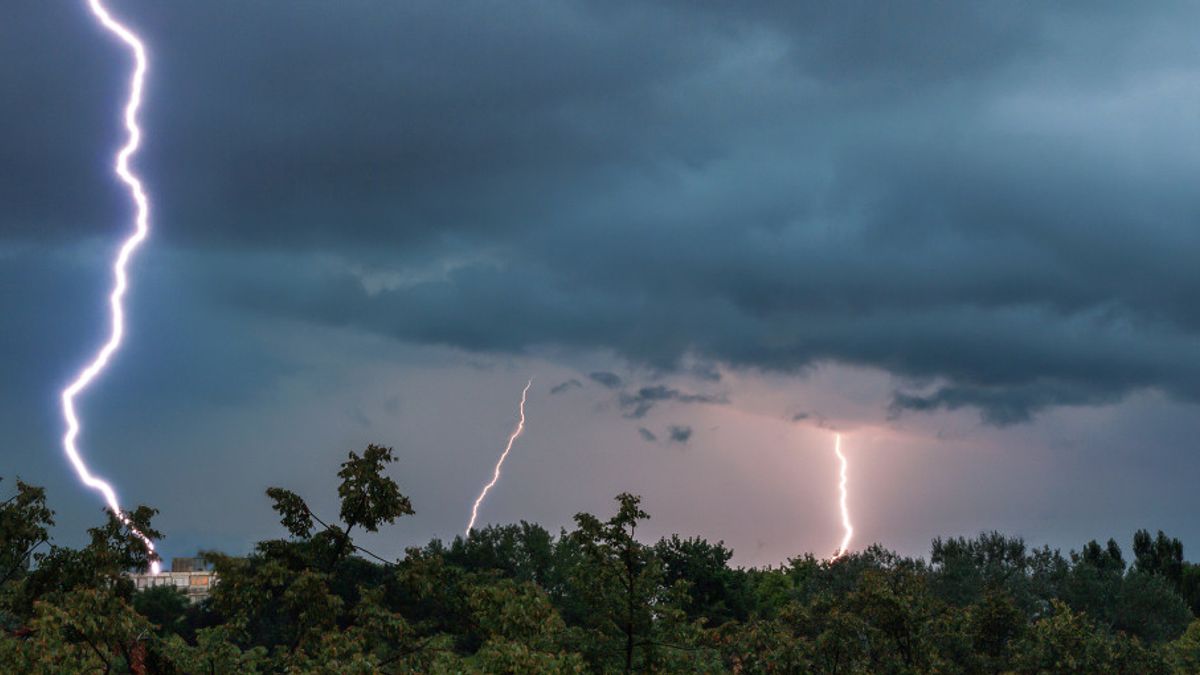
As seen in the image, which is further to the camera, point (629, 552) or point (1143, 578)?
point (1143, 578)

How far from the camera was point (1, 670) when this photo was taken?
46.9ft

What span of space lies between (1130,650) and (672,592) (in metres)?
11.5

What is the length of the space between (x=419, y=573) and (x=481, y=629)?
143 centimetres

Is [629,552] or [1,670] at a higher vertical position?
[629,552]

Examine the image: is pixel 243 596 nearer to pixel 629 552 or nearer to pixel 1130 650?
pixel 629 552

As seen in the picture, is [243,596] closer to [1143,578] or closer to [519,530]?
[1143,578]

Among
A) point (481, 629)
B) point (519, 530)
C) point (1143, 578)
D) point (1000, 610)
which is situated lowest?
point (481, 629)

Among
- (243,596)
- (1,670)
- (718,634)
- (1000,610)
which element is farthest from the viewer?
(1000,610)

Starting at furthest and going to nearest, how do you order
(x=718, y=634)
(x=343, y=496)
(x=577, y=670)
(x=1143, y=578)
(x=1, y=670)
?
(x=1143, y=578) → (x=718, y=634) → (x=343, y=496) → (x=577, y=670) → (x=1, y=670)

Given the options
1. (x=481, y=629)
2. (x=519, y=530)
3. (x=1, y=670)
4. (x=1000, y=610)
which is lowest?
(x=1, y=670)

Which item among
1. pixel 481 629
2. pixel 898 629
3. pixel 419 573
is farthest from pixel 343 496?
pixel 898 629

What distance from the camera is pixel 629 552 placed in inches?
725

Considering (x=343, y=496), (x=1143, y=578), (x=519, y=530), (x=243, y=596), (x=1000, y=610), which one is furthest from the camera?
(x=519, y=530)

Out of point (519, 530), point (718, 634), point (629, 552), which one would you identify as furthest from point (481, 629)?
point (519, 530)
